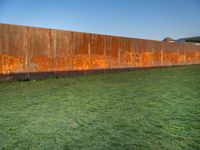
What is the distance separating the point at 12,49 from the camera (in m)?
7.41

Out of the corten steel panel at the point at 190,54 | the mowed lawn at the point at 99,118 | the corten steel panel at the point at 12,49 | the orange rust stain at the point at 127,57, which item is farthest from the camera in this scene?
the corten steel panel at the point at 190,54

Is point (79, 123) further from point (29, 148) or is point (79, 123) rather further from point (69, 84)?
point (69, 84)

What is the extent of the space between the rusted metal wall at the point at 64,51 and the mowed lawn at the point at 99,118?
60.1 inches

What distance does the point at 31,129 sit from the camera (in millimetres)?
3504

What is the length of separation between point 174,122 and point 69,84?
3957 millimetres

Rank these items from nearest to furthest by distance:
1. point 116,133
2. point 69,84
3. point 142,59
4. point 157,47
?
point 116,133, point 69,84, point 142,59, point 157,47

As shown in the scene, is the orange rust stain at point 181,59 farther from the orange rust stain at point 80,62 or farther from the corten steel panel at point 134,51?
the orange rust stain at point 80,62

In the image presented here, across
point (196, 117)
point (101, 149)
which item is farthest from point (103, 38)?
point (101, 149)

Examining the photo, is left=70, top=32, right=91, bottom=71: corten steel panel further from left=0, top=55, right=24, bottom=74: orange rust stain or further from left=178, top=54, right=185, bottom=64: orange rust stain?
left=178, top=54, right=185, bottom=64: orange rust stain

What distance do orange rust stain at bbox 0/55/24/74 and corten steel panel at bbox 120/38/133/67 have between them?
5.04 metres

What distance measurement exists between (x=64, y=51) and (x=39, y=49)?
3.43 ft

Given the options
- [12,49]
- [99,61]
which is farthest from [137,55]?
[12,49]

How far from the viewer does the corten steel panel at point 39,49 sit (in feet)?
25.7

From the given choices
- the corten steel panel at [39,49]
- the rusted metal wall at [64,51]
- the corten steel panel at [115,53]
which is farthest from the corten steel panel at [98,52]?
the corten steel panel at [39,49]
